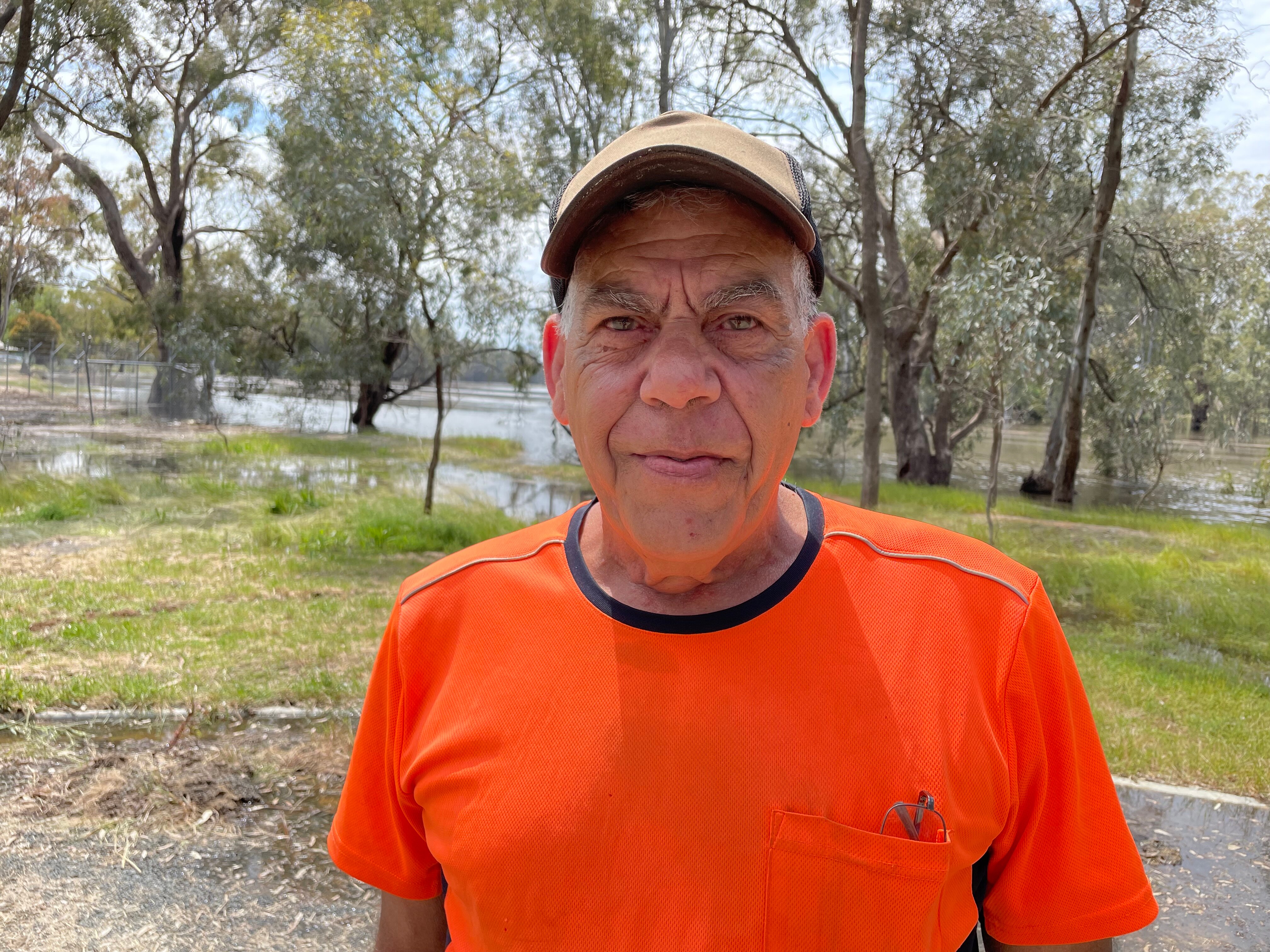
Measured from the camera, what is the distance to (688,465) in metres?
1.35

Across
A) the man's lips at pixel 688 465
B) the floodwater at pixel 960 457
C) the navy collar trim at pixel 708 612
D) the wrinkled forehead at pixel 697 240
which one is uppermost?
the wrinkled forehead at pixel 697 240

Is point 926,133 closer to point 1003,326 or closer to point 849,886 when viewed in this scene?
point 1003,326

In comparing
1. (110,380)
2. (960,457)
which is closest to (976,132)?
(960,457)

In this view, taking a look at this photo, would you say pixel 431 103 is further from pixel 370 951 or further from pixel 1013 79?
pixel 370 951

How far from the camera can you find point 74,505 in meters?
11.2

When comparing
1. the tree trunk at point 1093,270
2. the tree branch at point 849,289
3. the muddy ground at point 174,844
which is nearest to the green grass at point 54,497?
the muddy ground at point 174,844

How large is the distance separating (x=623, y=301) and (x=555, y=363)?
0.26 m

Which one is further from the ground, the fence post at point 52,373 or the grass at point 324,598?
the fence post at point 52,373

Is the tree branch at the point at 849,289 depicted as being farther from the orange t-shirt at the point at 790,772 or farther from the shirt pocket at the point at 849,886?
the shirt pocket at the point at 849,886

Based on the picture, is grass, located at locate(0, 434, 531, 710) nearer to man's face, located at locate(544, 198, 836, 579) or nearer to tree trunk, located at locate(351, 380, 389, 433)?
man's face, located at locate(544, 198, 836, 579)

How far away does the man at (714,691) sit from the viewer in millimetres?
1199

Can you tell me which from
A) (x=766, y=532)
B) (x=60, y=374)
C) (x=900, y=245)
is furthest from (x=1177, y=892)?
(x=60, y=374)

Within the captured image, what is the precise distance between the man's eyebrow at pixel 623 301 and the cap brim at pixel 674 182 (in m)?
0.10

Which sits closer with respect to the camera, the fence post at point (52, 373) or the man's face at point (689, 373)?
the man's face at point (689, 373)
